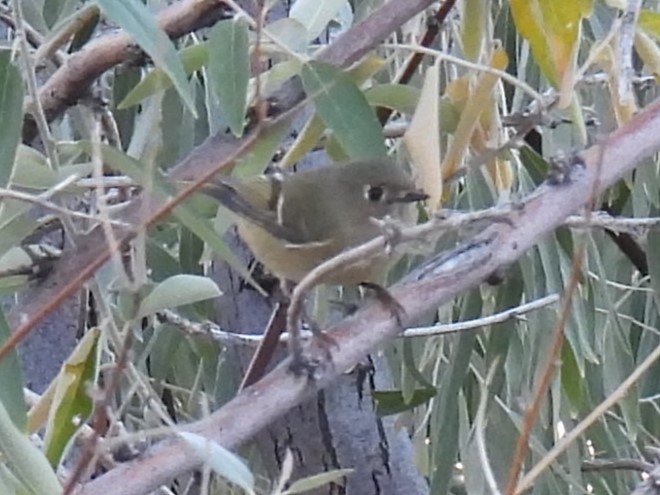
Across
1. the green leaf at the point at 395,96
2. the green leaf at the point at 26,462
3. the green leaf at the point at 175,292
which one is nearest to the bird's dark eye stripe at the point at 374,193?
the green leaf at the point at 395,96

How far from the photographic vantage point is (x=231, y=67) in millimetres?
818

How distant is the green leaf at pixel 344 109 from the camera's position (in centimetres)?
84

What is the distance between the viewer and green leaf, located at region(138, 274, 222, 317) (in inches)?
27.7

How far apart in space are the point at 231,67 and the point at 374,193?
43cm

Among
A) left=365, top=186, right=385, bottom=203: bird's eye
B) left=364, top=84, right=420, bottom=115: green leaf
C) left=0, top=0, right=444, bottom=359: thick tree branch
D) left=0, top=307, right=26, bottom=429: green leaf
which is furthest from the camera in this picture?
left=365, top=186, right=385, bottom=203: bird's eye

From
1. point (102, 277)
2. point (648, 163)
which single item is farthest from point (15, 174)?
point (648, 163)

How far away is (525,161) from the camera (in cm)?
122

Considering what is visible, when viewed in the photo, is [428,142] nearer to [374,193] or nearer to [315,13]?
[315,13]

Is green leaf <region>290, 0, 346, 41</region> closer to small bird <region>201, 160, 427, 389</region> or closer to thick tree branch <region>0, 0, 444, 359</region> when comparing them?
thick tree branch <region>0, 0, 444, 359</region>

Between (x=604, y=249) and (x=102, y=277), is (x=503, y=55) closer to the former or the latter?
(x=102, y=277)

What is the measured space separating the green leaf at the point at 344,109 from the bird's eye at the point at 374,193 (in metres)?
0.35

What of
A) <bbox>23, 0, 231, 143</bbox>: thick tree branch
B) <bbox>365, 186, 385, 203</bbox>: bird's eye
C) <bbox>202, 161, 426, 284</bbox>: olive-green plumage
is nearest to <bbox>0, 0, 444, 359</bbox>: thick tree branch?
<bbox>23, 0, 231, 143</bbox>: thick tree branch

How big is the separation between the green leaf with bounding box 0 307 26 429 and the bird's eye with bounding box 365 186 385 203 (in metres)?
0.53

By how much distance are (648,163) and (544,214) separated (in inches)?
25.1
